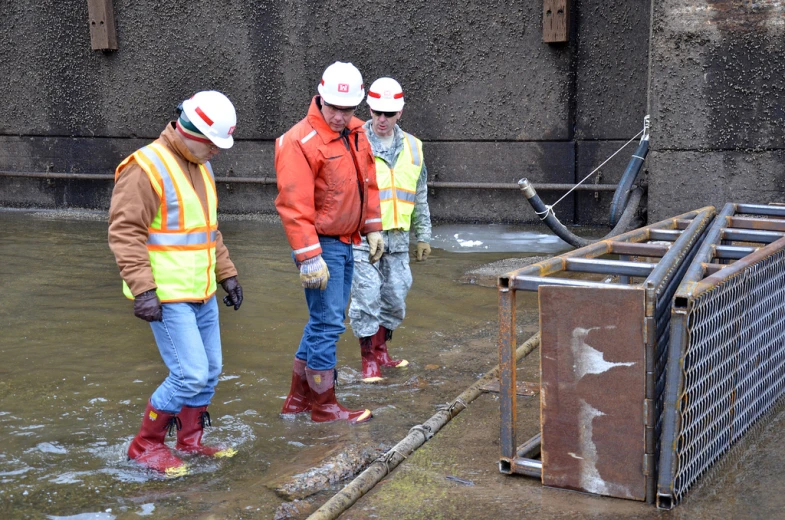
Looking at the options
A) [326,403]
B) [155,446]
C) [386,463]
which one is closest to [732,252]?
[386,463]

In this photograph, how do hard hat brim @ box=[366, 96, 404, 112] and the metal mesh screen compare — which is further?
hard hat brim @ box=[366, 96, 404, 112]

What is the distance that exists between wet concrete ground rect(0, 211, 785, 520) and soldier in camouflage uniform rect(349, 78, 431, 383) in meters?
0.28

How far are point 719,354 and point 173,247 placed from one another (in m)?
2.20

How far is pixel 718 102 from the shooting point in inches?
257

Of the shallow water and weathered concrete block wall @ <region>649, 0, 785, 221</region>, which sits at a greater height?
weathered concrete block wall @ <region>649, 0, 785, 221</region>

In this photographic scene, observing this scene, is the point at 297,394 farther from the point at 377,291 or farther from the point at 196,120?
the point at 196,120

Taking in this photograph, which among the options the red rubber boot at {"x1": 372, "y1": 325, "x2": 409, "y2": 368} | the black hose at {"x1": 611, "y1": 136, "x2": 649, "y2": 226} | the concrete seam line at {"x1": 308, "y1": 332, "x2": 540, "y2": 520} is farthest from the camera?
the black hose at {"x1": 611, "y1": 136, "x2": 649, "y2": 226}

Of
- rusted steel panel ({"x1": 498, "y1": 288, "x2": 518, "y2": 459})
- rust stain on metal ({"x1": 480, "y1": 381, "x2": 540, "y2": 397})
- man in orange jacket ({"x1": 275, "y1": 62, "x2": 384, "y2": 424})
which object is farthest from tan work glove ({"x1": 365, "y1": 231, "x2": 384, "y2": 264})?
rusted steel panel ({"x1": 498, "y1": 288, "x2": 518, "y2": 459})

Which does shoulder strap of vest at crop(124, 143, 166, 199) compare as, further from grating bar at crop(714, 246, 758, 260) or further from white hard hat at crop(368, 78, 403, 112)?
grating bar at crop(714, 246, 758, 260)

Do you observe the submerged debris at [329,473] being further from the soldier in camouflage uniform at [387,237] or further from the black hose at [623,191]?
the black hose at [623,191]

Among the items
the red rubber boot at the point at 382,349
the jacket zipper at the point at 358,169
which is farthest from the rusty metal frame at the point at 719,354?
the red rubber boot at the point at 382,349

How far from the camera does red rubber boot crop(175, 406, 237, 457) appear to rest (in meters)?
3.99

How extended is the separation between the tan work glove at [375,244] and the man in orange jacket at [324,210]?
0.14 meters

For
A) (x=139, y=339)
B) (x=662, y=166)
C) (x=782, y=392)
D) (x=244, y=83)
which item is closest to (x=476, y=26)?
(x=244, y=83)
